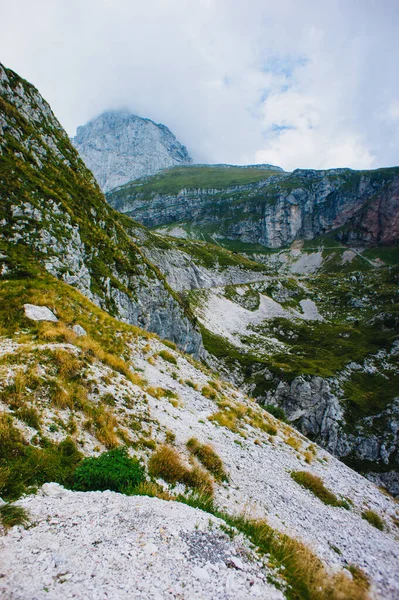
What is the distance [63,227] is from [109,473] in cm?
3058

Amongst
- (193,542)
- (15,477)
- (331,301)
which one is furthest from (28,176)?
(331,301)

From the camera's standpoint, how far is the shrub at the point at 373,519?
1253cm

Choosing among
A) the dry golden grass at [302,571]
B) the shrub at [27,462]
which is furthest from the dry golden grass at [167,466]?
the shrub at [27,462]

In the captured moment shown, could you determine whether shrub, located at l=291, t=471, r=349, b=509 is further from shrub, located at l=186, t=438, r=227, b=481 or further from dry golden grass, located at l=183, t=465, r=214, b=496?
dry golden grass, located at l=183, t=465, r=214, b=496

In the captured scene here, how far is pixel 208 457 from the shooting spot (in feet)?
36.3

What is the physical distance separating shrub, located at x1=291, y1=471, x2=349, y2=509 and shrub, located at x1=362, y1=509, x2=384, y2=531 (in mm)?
894

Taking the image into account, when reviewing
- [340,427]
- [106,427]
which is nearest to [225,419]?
[106,427]

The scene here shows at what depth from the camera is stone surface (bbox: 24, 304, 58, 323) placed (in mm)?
14589

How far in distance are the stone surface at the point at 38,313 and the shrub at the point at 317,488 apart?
14878 millimetres

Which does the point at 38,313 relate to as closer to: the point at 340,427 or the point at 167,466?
the point at 167,466

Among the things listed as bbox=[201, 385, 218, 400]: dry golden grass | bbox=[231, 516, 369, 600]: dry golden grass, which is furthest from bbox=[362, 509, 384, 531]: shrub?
bbox=[201, 385, 218, 400]: dry golden grass

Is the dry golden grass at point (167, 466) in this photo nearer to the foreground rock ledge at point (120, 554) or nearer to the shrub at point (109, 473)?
the shrub at point (109, 473)

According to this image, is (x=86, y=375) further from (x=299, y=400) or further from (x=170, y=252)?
(x=170, y=252)

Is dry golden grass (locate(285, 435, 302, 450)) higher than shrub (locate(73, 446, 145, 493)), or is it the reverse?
shrub (locate(73, 446, 145, 493))
